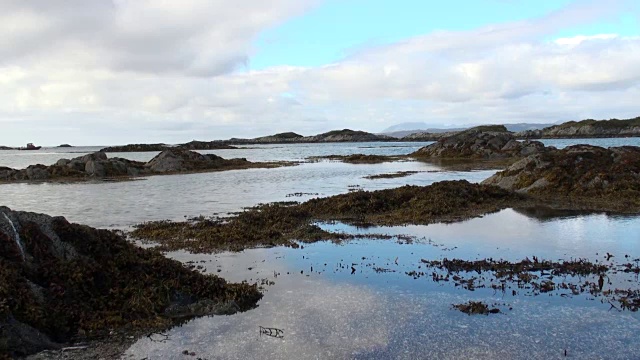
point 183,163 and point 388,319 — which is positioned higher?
point 183,163

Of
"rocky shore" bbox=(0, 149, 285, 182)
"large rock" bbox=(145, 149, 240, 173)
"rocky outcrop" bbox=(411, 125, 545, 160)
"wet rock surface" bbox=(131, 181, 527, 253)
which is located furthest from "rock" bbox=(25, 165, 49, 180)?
"rocky outcrop" bbox=(411, 125, 545, 160)

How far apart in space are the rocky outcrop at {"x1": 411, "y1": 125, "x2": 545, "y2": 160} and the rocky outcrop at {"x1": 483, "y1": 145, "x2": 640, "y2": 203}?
173ft

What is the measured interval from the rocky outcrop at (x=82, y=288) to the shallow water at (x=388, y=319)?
42.2 inches

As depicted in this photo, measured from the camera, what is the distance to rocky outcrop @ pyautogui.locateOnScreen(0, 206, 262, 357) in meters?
10.4

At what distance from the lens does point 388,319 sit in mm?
11516

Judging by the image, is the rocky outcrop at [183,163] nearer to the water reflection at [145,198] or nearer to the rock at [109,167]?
the rock at [109,167]

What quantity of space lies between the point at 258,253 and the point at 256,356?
914cm

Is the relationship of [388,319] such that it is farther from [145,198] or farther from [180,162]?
[180,162]

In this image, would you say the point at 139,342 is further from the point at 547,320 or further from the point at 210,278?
the point at 547,320

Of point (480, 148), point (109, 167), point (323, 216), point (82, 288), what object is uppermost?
point (480, 148)

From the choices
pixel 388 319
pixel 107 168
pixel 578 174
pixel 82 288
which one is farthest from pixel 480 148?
pixel 82 288

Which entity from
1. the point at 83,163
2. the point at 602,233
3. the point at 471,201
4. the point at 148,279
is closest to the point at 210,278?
the point at 148,279

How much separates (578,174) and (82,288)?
A: 32.3 meters

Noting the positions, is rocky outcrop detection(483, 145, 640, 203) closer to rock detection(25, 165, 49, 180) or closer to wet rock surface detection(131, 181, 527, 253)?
wet rock surface detection(131, 181, 527, 253)
